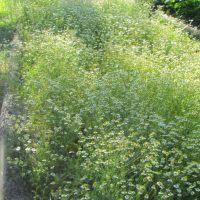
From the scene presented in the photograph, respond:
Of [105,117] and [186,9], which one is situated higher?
[105,117]

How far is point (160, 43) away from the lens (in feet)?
24.0

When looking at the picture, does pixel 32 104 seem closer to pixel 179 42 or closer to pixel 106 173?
pixel 106 173

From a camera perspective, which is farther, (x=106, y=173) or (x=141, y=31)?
(x=141, y=31)

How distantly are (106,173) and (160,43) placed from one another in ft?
13.4

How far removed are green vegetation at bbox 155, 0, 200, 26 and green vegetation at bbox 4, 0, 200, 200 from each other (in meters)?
2.55

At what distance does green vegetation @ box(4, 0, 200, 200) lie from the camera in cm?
371

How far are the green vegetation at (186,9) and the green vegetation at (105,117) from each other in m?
2.55

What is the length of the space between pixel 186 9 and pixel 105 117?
6441 millimetres

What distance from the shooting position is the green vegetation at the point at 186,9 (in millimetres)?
10164

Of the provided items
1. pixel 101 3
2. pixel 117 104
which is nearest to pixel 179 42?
Answer: pixel 101 3

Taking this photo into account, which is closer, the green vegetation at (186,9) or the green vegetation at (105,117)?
the green vegetation at (105,117)

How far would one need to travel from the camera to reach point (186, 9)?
34.1 ft

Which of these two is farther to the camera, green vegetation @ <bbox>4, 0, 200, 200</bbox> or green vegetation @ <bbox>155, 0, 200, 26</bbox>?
green vegetation @ <bbox>155, 0, 200, 26</bbox>

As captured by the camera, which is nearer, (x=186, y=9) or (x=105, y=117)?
(x=105, y=117)
